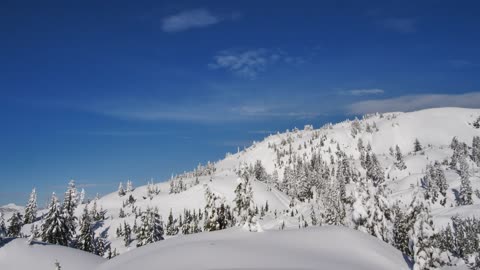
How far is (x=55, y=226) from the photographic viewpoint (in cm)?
7525

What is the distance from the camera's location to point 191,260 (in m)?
27.2

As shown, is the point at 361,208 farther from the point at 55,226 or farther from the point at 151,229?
the point at 55,226

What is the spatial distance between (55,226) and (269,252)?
58.8m

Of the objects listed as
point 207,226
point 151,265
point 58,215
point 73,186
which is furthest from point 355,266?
point 73,186

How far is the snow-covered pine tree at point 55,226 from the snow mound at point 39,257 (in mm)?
22369

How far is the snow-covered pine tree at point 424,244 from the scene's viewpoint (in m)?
31.9

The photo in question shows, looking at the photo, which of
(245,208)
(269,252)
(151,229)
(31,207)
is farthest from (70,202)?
(269,252)

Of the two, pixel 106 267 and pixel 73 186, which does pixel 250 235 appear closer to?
pixel 106 267

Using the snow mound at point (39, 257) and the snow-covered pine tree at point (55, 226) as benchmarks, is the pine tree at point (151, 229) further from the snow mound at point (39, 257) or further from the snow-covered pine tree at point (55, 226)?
the snow mound at point (39, 257)

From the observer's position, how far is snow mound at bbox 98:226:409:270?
86.4 feet

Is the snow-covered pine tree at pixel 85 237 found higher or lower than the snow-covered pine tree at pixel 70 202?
lower

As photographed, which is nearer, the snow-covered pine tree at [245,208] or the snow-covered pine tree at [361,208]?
the snow-covered pine tree at [245,208]

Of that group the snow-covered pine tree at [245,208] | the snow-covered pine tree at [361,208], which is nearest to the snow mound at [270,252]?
the snow-covered pine tree at [245,208]

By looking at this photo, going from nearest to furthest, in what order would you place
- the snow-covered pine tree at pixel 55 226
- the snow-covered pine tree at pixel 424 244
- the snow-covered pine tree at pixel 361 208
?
the snow-covered pine tree at pixel 424 244 < the snow-covered pine tree at pixel 361 208 < the snow-covered pine tree at pixel 55 226
